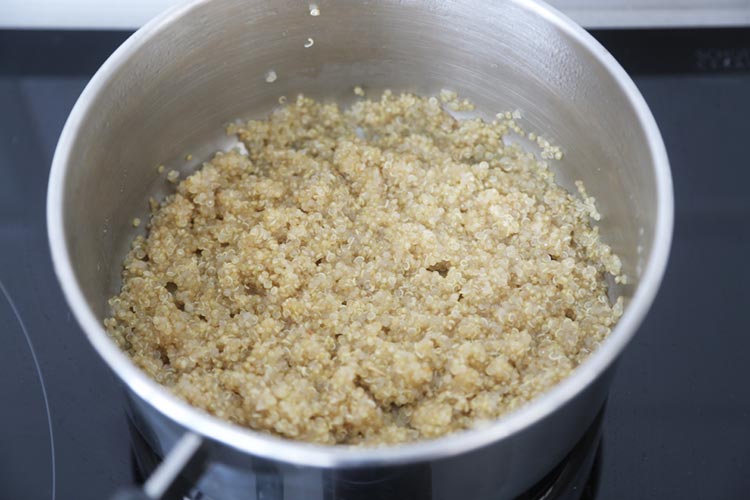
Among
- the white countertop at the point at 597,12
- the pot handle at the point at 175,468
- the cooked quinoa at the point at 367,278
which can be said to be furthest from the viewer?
the white countertop at the point at 597,12

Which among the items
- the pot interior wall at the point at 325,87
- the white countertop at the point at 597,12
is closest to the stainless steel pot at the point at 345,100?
the pot interior wall at the point at 325,87

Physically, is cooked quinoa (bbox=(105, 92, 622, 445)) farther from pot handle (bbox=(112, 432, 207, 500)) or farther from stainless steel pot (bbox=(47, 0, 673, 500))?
pot handle (bbox=(112, 432, 207, 500))

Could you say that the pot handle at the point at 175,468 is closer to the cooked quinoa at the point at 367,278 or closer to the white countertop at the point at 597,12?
the cooked quinoa at the point at 367,278

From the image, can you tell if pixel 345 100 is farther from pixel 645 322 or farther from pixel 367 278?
pixel 645 322

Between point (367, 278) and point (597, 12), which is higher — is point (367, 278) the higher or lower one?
the lower one

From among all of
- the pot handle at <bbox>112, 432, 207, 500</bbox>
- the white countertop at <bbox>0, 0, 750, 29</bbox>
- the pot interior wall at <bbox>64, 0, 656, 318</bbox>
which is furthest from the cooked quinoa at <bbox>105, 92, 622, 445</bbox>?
the white countertop at <bbox>0, 0, 750, 29</bbox>

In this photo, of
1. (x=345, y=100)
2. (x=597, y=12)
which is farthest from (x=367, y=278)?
(x=597, y=12)

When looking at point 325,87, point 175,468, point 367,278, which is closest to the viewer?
point 175,468
